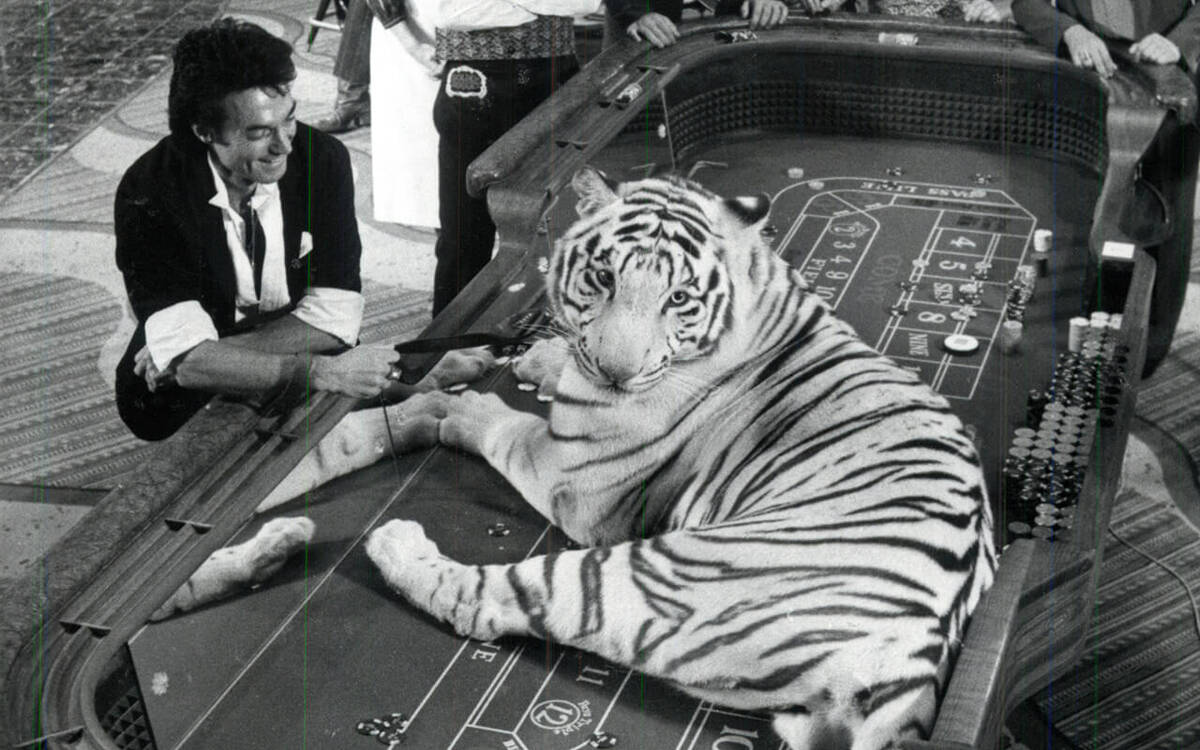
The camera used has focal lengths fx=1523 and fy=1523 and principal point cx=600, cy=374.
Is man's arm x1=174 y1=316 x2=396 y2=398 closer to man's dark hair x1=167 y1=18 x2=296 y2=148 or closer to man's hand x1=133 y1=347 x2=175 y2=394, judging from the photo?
man's hand x1=133 y1=347 x2=175 y2=394

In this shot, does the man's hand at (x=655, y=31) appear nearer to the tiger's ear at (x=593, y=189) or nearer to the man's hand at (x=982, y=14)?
the man's hand at (x=982, y=14)

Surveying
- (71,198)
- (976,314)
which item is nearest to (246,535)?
(976,314)

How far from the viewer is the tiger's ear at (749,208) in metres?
3.43

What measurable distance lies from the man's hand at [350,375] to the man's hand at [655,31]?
83.7 inches

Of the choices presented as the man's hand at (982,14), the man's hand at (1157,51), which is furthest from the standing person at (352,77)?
the man's hand at (1157,51)

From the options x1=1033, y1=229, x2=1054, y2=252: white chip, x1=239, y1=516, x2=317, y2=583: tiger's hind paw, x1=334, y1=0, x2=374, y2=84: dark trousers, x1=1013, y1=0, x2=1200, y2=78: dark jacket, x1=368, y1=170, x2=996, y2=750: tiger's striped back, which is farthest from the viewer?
x1=334, y1=0, x2=374, y2=84: dark trousers

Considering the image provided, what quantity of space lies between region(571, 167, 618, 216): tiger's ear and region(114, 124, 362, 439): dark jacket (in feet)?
2.64

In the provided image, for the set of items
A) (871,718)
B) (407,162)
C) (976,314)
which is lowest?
(407,162)

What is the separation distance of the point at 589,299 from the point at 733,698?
1052 millimetres

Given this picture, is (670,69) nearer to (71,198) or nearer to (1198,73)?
(1198,73)

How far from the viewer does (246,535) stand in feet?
9.89

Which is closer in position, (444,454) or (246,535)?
(246,535)

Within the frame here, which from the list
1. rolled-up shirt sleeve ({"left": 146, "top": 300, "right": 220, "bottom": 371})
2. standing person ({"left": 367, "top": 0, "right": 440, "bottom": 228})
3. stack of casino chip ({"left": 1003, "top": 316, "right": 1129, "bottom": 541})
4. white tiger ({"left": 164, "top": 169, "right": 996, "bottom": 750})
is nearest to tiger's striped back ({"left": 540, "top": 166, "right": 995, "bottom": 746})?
white tiger ({"left": 164, "top": 169, "right": 996, "bottom": 750})

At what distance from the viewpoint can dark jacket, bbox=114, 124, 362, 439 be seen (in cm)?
369
